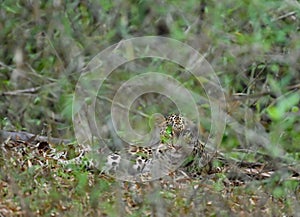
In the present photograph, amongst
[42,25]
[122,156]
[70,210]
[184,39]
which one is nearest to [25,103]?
[42,25]

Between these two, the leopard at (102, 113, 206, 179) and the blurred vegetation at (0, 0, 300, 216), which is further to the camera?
the blurred vegetation at (0, 0, 300, 216)

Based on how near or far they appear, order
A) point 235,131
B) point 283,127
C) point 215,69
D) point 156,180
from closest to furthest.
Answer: point 156,180 < point 283,127 < point 235,131 < point 215,69

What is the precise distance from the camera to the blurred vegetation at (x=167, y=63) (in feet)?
17.6

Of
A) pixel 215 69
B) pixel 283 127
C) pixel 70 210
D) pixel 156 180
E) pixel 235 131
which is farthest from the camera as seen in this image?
pixel 215 69

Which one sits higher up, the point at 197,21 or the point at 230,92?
the point at 197,21

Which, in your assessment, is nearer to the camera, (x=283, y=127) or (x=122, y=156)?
(x=122, y=156)

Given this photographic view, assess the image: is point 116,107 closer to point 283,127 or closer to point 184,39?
point 184,39

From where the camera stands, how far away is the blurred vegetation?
5.36 metres

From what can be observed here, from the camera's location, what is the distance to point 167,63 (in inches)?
243

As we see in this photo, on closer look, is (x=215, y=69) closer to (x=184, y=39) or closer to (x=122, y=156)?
(x=184, y=39)

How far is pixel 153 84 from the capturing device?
6090 millimetres

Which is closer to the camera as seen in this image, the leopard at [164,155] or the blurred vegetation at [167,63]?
the leopard at [164,155]

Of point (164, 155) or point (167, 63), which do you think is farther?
point (167, 63)

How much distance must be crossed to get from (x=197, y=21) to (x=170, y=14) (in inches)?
10.3
